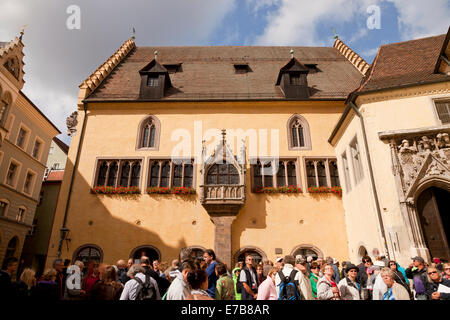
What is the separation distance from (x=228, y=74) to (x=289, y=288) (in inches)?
707

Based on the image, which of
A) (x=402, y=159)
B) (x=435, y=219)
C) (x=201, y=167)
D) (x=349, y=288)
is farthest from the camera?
(x=201, y=167)

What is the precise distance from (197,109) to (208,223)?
7.07m

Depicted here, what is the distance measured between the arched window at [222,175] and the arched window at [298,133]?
12.5 feet

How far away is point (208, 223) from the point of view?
14633 mm

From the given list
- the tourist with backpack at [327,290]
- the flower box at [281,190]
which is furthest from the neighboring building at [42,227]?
the tourist with backpack at [327,290]

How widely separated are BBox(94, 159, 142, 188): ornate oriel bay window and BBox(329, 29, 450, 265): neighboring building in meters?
11.6

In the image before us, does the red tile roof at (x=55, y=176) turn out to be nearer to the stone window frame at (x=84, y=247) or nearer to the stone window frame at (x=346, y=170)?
the stone window frame at (x=84, y=247)

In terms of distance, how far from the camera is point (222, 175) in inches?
597

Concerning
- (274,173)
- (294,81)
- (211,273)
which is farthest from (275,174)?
(211,273)

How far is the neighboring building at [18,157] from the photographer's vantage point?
1638 cm

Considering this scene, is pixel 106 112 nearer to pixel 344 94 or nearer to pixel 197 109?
pixel 197 109

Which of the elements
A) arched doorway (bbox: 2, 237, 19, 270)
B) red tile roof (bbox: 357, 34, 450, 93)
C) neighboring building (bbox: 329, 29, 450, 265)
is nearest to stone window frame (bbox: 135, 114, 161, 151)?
neighboring building (bbox: 329, 29, 450, 265)

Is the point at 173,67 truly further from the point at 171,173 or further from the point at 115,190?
the point at 115,190

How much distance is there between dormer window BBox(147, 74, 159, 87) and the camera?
1802cm
